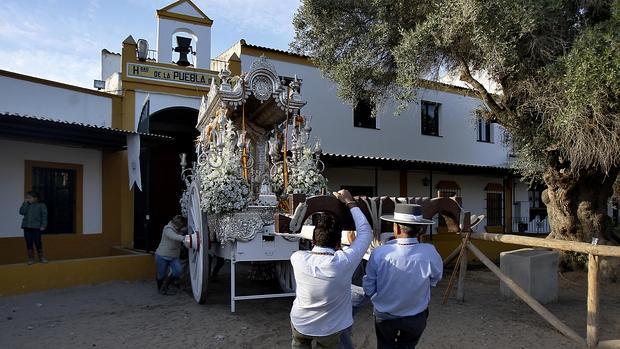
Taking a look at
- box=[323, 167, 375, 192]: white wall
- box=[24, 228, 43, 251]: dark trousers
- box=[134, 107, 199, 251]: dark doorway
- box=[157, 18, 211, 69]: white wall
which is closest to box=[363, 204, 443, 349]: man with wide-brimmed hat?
box=[24, 228, 43, 251]: dark trousers

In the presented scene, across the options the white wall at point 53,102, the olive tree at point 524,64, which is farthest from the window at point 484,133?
the white wall at point 53,102

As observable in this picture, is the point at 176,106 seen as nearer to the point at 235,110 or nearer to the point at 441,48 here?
the point at 235,110

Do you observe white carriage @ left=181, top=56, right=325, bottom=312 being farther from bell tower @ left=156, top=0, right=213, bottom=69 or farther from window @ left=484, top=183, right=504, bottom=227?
window @ left=484, top=183, right=504, bottom=227

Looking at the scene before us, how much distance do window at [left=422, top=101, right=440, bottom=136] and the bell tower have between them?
27.8 feet

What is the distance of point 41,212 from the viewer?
354 inches

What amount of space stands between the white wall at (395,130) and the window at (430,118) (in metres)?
0.18

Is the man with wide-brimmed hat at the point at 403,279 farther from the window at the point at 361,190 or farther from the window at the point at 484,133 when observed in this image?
the window at the point at 484,133

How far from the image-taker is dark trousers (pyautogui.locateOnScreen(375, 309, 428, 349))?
3.33 m

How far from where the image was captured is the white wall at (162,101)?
11.7m

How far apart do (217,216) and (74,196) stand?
19.7 feet

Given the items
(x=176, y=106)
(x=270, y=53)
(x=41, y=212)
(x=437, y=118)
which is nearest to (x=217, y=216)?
(x=41, y=212)

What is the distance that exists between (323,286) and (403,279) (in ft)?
1.80

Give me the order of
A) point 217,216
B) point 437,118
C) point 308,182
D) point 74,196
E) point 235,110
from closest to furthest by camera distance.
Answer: point 217,216 → point 308,182 → point 235,110 → point 74,196 → point 437,118

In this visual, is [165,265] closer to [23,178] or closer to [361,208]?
[23,178]
